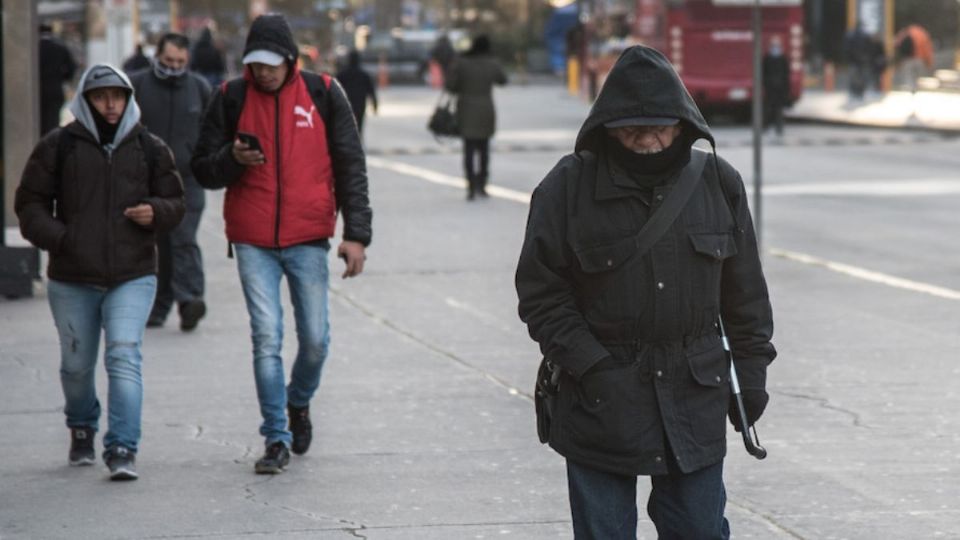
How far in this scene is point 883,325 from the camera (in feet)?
38.3

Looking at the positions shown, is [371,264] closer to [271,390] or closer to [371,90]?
[271,390]

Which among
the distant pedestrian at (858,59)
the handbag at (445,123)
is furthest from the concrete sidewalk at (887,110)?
the handbag at (445,123)

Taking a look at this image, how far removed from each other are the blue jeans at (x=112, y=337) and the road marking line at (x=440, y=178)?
1270cm

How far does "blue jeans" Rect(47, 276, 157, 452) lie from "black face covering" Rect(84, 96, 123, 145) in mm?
560

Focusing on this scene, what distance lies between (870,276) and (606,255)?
974cm

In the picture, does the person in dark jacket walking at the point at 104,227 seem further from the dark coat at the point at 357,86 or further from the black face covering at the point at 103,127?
the dark coat at the point at 357,86

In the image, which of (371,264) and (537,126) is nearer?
(371,264)

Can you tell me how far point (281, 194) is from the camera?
25.4 ft

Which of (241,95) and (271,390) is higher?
(241,95)

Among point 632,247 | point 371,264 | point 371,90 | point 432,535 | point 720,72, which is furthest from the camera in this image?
point 720,72

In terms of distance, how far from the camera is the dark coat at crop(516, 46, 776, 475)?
15.4 feet

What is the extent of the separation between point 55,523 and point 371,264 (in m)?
8.46

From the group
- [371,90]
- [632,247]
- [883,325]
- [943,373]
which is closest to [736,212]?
[632,247]

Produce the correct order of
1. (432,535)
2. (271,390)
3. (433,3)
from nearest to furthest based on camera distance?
(432,535) → (271,390) → (433,3)
